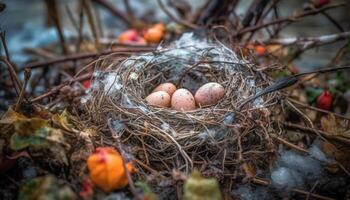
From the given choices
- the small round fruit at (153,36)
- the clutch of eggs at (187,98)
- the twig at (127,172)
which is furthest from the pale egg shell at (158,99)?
the small round fruit at (153,36)

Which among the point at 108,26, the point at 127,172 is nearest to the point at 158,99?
the point at 127,172

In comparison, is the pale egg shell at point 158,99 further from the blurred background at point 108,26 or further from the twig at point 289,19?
the blurred background at point 108,26

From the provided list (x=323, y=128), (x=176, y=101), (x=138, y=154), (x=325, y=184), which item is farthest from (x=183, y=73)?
(x=325, y=184)

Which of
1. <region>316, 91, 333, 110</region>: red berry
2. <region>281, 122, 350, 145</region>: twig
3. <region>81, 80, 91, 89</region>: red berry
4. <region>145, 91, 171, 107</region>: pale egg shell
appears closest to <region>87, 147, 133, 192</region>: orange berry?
<region>145, 91, 171, 107</region>: pale egg shell

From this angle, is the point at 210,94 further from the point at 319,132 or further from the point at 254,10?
the point at 254,10

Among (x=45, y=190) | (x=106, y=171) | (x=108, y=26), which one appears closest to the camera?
(x=45, y=190)

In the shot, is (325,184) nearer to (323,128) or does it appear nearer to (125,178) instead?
(323,128)
